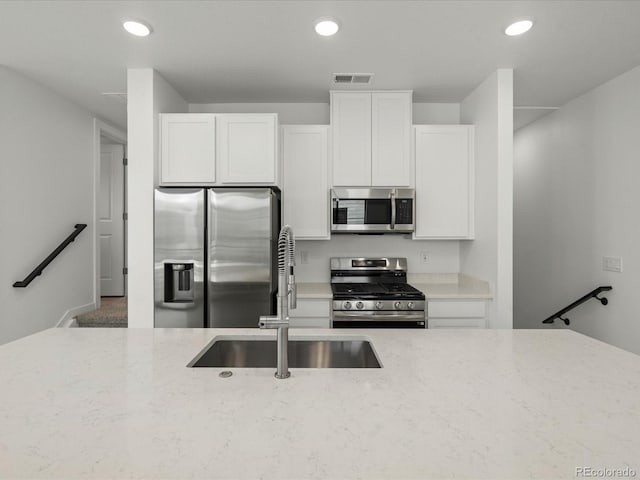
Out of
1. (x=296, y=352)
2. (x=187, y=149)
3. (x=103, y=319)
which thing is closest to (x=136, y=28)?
(x=187, y=149)

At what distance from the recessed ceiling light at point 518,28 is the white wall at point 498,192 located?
1.73 feet

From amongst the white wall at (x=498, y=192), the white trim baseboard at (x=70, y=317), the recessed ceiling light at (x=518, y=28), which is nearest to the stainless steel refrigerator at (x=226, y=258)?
the white trim baseboard at (x=70, y=317)

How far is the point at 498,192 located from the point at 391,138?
987mm

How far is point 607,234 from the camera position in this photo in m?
2.98

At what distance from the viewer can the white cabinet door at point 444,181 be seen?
3145 millimetres

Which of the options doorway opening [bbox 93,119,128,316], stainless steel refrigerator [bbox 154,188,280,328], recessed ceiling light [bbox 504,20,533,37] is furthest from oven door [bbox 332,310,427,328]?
doorway opening [bbox 93,119,128,316]

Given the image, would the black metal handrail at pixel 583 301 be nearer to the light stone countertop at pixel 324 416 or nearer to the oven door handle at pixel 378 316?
the oven door handle at pixel 378 316

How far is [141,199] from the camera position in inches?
108

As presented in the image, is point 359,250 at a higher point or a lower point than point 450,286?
higher

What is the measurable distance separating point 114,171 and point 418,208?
3.84 metres

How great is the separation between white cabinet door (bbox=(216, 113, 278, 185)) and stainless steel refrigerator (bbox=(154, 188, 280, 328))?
9.6 inches

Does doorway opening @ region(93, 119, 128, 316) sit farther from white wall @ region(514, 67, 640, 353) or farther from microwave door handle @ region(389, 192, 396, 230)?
white wall @ region(514, 67, 640, 353)

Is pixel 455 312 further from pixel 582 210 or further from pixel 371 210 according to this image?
pixel 582 210


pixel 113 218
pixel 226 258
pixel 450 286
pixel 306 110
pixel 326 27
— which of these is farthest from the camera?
pixel 113 218
